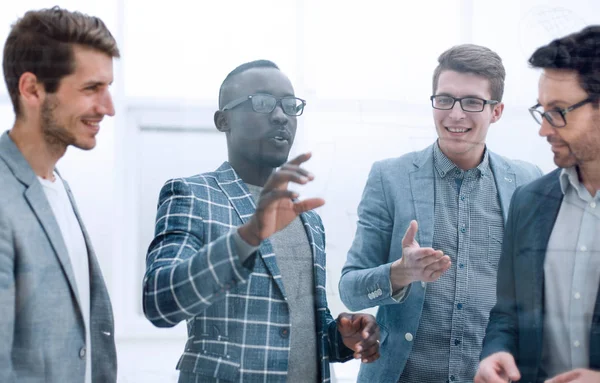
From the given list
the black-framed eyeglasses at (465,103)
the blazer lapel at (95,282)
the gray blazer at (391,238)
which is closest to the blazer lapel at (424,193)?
the gray blazer at (391,238)

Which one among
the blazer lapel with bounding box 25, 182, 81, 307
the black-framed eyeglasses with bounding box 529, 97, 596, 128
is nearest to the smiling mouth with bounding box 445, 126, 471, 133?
the black-framed eyeglasses with bounding box 529, 97, 596, 128

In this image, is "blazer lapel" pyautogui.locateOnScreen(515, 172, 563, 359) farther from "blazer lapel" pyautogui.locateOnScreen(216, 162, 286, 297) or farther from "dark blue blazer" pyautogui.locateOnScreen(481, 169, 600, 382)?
"blazer lapel" pyautogui.locateOnScreen(216, 162, 286, 297)

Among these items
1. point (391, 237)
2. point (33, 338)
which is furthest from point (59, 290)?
point (391, 237)

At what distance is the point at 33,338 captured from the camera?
122cm

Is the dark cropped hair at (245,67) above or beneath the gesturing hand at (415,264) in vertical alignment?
above

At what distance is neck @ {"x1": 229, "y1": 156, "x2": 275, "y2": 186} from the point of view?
4.57ft

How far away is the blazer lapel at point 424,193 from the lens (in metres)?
1.53

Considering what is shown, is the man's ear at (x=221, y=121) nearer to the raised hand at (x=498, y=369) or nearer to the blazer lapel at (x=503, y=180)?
the blazer lapel at (x=503, y=180)

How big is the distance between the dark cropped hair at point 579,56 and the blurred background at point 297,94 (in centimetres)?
4

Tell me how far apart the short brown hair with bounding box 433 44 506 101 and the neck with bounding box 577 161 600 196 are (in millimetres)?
249

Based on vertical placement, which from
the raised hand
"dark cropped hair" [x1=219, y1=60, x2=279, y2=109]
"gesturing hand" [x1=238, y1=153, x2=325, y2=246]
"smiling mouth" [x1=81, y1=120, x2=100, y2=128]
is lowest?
the raised hand

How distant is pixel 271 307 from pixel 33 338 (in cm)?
45

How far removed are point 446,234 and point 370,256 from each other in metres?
0.18

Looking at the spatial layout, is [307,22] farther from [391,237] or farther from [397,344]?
[397,344]
